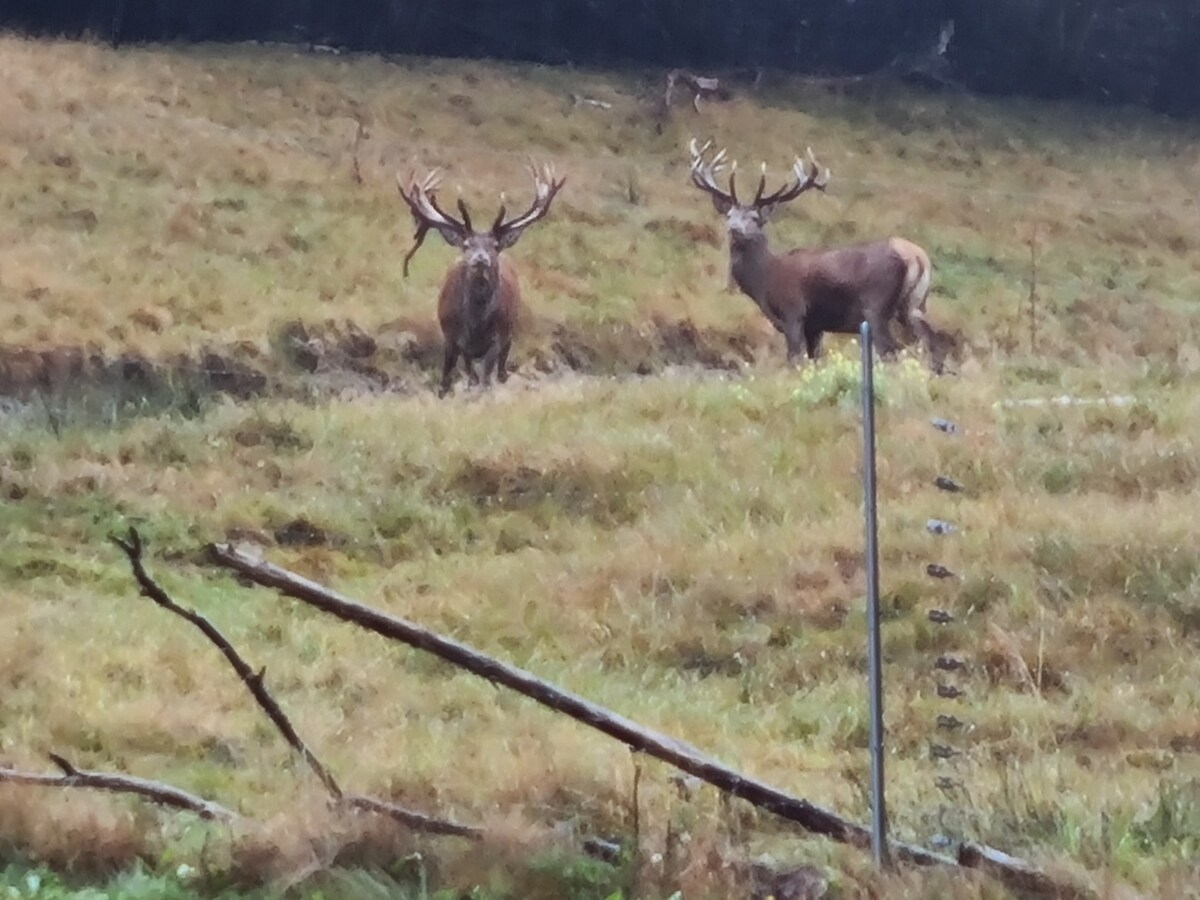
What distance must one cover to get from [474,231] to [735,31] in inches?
101

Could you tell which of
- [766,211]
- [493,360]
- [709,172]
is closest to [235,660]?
[493,360]

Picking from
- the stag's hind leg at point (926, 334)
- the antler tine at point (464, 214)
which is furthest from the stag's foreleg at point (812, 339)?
the antler tine at point (464, 214)

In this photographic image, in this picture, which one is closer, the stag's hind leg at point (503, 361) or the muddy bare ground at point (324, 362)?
the muddy bare ground at point (324, 362)

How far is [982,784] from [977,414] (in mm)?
3181

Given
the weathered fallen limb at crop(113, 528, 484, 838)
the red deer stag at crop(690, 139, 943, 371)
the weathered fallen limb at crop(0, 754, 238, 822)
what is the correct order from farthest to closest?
the red deer stag at crop(690, 139, 943, 371) < the weathered fallen limb at crop(0, 754, 238, 822) < the weathered fallen limb at crop(113, 528, 484, 838)

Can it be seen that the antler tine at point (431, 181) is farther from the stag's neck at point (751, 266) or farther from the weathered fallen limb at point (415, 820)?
the weathered fallen limb at point (415, 820)

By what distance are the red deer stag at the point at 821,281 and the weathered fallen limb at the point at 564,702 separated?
19.4ft

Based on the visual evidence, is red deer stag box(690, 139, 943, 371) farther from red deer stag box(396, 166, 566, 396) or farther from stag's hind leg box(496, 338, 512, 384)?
stag's hind leg box(496, 338, 512, 384)

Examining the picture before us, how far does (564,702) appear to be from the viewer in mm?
3240

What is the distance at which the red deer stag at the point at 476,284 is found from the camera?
855 cm

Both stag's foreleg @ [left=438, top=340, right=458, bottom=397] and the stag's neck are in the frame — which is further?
the stag's neck

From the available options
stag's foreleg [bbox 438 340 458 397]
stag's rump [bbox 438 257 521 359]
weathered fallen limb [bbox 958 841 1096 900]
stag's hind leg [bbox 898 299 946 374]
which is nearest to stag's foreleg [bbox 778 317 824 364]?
stag's hind leg [bbox 898 299 946 374]

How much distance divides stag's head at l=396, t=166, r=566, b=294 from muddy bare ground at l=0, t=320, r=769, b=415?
0.48 metres

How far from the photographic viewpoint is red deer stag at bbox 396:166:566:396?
855 cm
